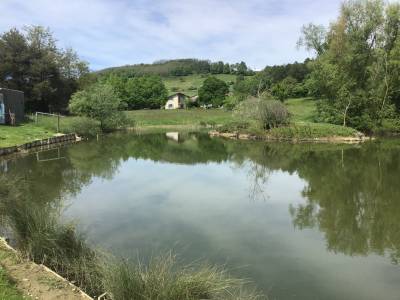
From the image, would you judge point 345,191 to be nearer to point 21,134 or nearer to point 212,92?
point 21,134

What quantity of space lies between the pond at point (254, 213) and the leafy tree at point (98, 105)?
17458 millimetres

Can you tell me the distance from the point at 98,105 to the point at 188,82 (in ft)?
247

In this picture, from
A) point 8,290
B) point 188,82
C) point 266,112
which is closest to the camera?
point 8,290

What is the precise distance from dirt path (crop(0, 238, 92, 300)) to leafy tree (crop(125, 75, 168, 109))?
71.4 m

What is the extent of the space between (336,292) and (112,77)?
76.5m

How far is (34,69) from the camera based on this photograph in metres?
40.9

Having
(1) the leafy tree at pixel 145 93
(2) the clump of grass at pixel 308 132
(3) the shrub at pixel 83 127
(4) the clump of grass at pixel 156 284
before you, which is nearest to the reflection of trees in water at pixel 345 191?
(4) the clump of grass at pixel 156 284

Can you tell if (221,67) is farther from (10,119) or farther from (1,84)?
(10,119)

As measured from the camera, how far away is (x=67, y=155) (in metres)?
22.3

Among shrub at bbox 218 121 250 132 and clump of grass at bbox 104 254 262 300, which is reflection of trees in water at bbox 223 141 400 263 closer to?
clump of grass at bbox 104 254 262 300

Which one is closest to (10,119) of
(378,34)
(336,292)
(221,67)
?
(336,292)

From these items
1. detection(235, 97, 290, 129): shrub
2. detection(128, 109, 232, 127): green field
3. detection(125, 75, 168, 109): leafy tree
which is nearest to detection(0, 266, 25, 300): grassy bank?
detection(235, 97, 290, 129): shrub

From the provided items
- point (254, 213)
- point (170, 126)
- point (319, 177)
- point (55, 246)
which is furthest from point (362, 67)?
point (55, 246)

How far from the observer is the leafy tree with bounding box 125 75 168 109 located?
7688 centimetres
